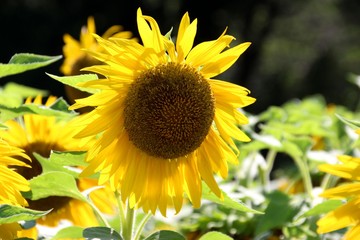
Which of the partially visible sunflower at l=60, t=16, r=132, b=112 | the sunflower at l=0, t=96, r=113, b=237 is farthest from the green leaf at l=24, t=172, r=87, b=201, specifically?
the partially visible sunflower at l=60, t=16, r=132, b=112

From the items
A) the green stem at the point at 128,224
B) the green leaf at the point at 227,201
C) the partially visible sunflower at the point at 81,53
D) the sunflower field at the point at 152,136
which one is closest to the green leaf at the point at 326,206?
the sunflower field at the point at 152,136

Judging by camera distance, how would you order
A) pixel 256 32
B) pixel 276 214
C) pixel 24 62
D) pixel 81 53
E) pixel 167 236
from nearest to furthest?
pixel 167 236
pixel 24 62
pixel 276 214
pixel 81 53
pixel 256 32

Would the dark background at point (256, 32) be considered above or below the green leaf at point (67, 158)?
below

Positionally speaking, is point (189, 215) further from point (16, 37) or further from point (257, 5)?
point (257, 5)

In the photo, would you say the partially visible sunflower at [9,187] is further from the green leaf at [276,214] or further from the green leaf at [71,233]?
the green leaf at [276,214]

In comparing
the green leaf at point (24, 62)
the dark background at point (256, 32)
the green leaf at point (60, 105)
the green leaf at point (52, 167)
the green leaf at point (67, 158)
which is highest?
the green leaf at point (24, 62)

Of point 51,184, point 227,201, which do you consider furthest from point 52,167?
point 227,201

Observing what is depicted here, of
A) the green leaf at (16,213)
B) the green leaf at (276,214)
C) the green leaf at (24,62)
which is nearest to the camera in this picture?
the green leaf at (16,213)

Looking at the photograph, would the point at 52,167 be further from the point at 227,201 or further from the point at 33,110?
the point at 227,201
